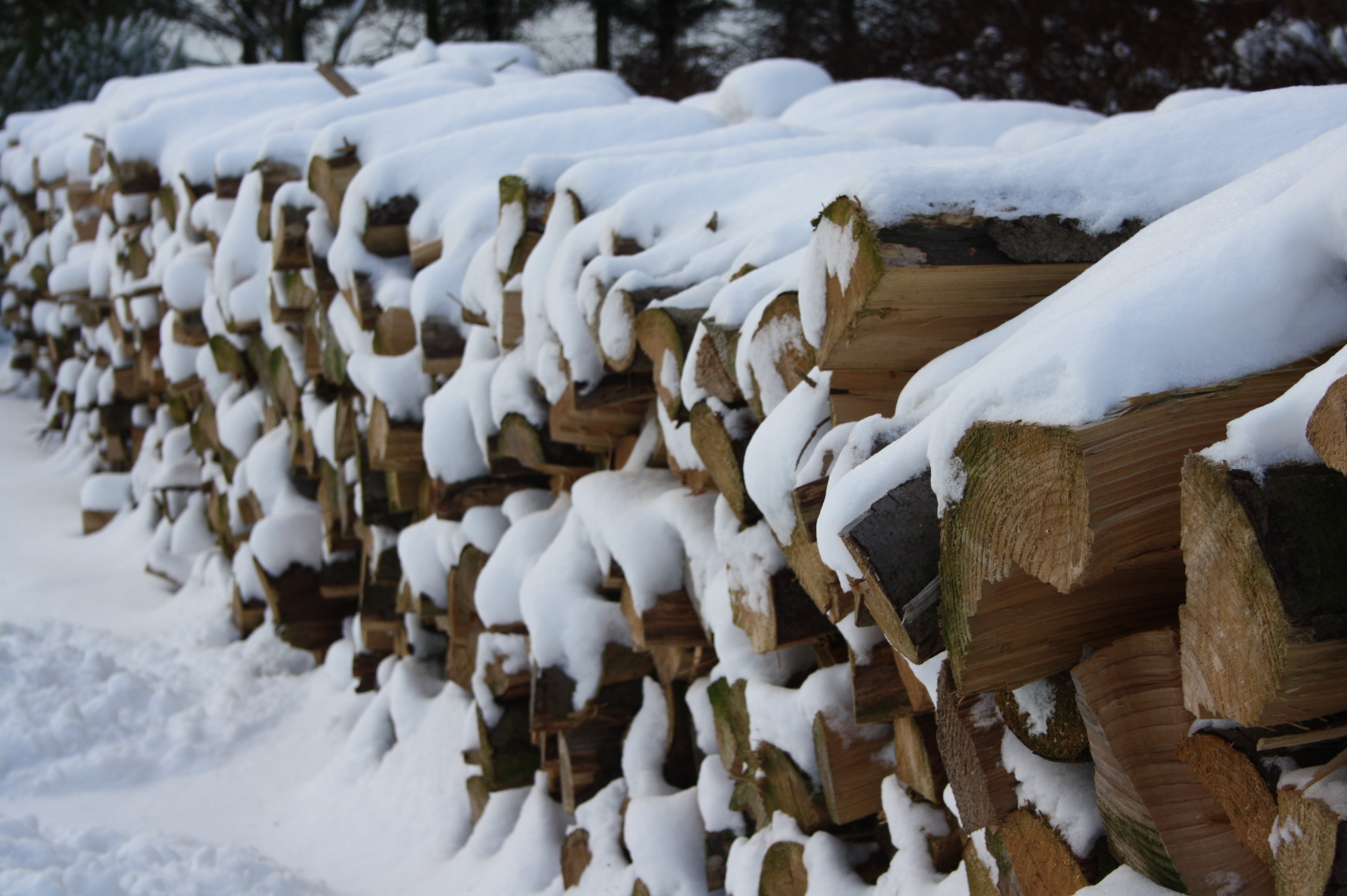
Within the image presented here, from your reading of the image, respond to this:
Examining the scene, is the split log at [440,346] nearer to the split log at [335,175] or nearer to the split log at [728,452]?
the split log at [335,175]

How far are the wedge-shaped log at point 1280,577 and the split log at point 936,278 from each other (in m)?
0.45

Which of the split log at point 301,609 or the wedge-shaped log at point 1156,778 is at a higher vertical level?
the wedge-shaped log at point 1156,778

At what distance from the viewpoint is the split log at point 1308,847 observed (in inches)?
29.2

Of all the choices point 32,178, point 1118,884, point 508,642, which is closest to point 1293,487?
point 1118,884

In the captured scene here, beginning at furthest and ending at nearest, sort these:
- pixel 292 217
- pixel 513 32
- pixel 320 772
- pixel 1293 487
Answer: pixel 513 32
pixel 292 217
pixel 320 772
pixel 1293 487

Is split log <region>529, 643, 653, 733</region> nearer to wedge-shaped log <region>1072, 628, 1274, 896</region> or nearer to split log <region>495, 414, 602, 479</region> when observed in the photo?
split log <region>495, 414, 602, 479</region>

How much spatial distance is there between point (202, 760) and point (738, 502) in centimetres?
206

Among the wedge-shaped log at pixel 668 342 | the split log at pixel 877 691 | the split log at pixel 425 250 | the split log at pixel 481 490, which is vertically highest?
the wedge-shaped log at pixel 668 342

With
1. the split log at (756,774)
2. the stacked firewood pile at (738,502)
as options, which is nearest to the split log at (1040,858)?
the stacked firewood pile at (738,502)

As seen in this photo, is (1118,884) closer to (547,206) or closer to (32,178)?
(547,206)

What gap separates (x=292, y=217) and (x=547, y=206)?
4.18ft

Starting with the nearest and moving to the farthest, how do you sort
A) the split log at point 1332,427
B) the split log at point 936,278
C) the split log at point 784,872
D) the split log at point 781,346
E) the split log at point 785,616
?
the split log at point 1332,427
the split log at point 936,278
the split log at point 781,346
the split log at point 785,616
the split log at point 784,872

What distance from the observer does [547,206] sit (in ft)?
7.42

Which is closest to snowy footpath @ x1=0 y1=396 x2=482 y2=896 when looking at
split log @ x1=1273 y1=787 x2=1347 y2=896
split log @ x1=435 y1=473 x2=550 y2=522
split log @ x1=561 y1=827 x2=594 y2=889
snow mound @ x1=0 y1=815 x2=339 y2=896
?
snow mound @ x1=0 y1=815 x2=339 y2=896
